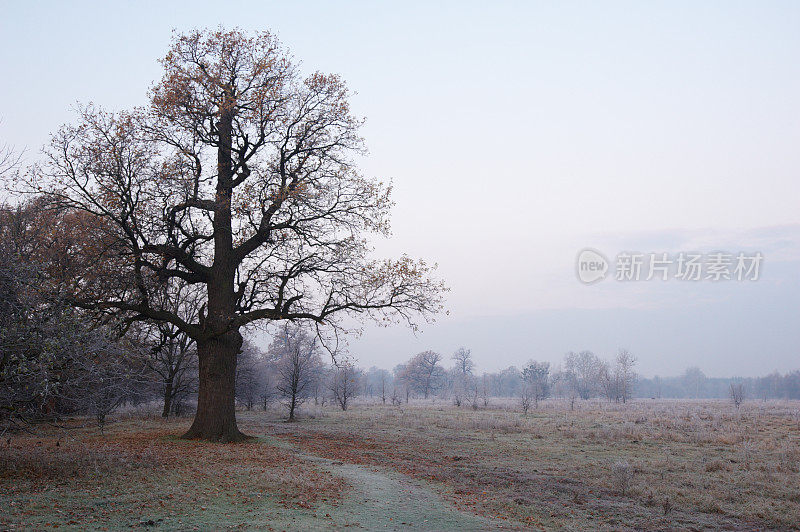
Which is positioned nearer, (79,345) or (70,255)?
(79,345)

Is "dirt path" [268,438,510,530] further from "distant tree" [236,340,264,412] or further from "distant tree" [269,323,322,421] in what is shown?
"distant tree" [236,340,264,412]

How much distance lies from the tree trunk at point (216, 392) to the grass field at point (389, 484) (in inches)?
37.9

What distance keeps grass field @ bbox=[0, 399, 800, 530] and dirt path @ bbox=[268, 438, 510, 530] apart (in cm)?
4

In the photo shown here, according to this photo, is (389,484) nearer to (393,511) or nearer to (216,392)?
(393,511)

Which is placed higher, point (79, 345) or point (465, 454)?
point (79, 345)

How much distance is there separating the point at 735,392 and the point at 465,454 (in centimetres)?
5331

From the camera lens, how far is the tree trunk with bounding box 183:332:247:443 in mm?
18578

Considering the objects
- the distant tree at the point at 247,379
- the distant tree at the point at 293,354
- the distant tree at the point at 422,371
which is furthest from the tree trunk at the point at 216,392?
the distant tree at the point at 422,371

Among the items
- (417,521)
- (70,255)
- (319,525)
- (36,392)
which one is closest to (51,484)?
(36,392)

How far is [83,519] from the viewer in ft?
25.8

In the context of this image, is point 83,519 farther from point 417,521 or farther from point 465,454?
point 465,454

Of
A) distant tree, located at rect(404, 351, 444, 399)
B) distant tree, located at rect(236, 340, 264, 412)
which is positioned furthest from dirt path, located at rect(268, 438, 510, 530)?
distant tree, located at rect(404, 351, 444, 399)

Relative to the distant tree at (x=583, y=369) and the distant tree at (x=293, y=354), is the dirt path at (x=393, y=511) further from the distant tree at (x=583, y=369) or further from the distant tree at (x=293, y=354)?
the distant tree at (x=583, y=369)

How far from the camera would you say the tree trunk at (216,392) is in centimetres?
1858
